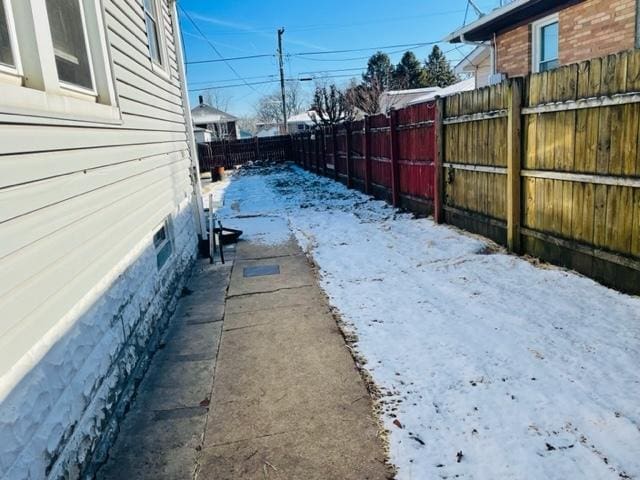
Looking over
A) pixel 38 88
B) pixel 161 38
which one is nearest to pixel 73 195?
pixel 38 88

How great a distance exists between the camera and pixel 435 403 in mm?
2576

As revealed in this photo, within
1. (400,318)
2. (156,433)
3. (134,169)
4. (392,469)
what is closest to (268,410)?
(156,433)

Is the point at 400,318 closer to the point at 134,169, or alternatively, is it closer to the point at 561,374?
the point at 561,374

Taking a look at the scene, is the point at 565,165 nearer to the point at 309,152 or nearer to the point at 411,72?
the point at 309,152

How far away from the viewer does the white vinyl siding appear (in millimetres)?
1705

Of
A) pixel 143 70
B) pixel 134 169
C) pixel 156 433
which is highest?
pixel 143 70

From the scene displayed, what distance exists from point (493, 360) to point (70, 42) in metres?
3.36

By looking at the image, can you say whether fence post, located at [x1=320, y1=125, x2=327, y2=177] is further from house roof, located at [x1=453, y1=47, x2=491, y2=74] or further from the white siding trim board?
the white siding trim board

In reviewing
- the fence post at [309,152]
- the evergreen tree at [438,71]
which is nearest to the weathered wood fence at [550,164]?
the fence post at [309,152]

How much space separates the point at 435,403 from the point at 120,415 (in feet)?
5.97

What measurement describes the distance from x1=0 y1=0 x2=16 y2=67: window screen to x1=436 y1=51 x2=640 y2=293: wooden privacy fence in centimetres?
399

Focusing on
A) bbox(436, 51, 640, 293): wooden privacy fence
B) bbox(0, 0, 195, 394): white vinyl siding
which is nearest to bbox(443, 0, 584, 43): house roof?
bbox(436, 51, 640, 293): wooden privacy fence

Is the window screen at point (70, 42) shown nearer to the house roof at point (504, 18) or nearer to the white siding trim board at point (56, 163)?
the white siding trim board at point (56, 163)

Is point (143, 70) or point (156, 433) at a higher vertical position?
point (143, 70)
